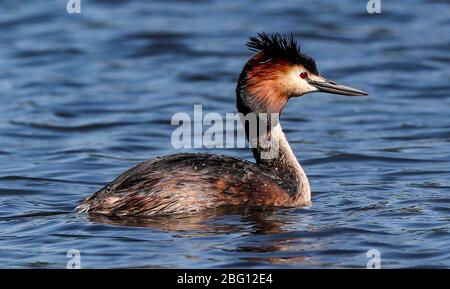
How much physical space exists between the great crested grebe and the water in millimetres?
147

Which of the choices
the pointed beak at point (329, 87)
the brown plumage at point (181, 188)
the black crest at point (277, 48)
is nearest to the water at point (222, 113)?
the brown plumage at point (181, 188)

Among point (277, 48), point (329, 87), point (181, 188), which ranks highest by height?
point (277, 48)

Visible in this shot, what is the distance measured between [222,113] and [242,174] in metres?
5.37

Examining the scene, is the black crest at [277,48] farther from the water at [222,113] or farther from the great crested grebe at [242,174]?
the water at [222,113]

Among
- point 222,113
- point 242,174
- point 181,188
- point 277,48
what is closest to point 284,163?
point 242,174

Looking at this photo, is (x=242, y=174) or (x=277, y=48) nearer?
(x=242, y=174)

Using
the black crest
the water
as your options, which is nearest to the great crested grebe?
the black crest

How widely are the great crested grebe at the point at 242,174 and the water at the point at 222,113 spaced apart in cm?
15

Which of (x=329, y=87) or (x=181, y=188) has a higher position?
(x=329, y=87)

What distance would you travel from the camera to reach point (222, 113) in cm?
1471

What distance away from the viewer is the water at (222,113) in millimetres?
8516

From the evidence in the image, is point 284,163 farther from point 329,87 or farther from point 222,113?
point 222,113

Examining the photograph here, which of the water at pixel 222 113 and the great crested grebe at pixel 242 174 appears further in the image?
the great crested grebe at pixel 242 174
